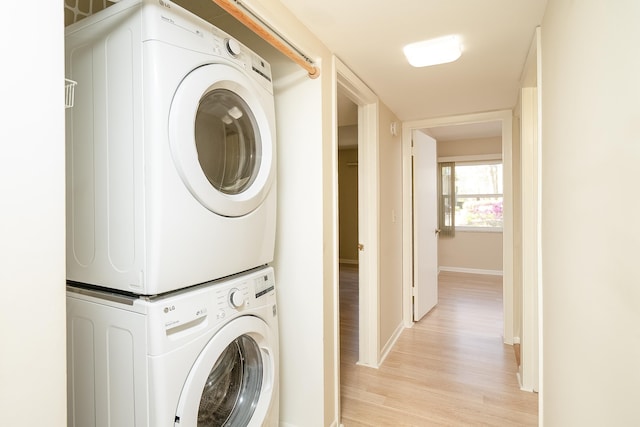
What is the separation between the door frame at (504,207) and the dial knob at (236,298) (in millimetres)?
2300

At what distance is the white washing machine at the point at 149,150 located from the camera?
3.01 ft

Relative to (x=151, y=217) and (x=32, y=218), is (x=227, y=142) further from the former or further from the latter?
(x=32, y=218)

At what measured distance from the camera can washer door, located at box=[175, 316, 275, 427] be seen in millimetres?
1125

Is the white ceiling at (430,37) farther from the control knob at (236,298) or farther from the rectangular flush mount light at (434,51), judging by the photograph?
the control knob at (236,298)

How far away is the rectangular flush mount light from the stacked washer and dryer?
0.96 meters

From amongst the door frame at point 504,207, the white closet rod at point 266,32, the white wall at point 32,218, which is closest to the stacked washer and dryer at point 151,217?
the white closet rod at point 266,32

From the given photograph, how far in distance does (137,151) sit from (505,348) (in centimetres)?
306

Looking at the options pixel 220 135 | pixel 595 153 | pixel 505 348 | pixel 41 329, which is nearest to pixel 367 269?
pixel 505 348

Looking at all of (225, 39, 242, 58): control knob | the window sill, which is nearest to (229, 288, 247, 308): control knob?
(225, 39, 242, 58): control knob

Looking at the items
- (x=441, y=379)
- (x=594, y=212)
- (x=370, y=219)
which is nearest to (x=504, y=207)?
(x=370, y=219)

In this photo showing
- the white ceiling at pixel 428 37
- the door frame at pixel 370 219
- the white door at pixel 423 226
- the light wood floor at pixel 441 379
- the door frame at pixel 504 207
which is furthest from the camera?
the white door at pixel 423 226

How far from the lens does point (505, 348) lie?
8.96 ft

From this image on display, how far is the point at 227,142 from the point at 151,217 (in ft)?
1.44

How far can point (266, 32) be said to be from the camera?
117 cm
